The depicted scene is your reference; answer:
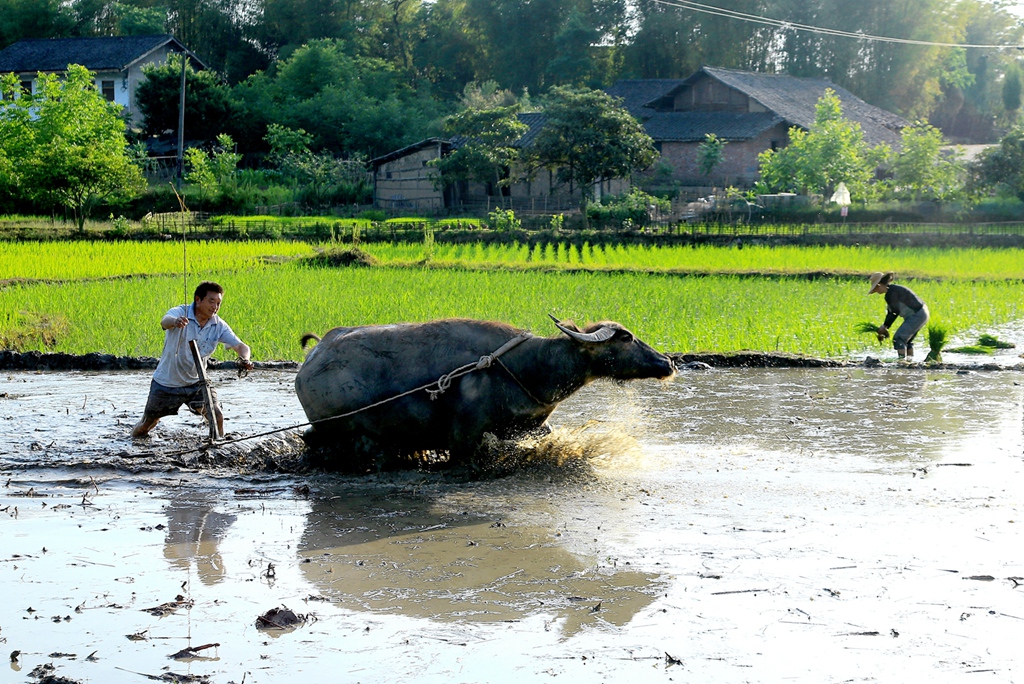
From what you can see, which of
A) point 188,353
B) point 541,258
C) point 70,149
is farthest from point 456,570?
point 70,149

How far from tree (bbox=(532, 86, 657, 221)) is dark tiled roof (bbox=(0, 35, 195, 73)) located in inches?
702

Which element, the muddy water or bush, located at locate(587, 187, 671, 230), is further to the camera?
bush, located at locate(587, 187, 671, 230)

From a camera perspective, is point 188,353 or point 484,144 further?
point 484,144

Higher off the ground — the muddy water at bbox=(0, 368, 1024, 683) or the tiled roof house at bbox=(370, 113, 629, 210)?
the tiled roof house at bbox=(370, 113, 629, 210)

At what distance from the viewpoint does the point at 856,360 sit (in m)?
10.5

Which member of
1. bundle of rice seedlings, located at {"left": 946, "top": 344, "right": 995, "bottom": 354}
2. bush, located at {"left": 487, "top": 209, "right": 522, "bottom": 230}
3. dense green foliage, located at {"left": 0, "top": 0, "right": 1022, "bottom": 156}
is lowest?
bundle of rice seedlings, located at {"left": 946, "top": 344, "right": 995, "bottom": 354}

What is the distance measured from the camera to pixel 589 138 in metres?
28.7

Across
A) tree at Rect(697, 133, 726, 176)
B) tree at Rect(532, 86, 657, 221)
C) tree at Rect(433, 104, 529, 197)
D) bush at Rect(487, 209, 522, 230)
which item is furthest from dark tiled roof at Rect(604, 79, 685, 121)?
bush at Rect(487, 209, 522, 230)

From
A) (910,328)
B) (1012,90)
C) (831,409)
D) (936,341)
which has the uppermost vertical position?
(1012,90)

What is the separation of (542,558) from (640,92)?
36162 mm

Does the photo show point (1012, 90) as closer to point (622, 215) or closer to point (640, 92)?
point (640, 92)

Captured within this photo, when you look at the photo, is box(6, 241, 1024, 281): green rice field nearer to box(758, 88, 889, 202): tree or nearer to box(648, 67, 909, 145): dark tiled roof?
box(758, 88, 889, 202): tree

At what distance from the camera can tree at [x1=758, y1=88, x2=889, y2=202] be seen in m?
28.8

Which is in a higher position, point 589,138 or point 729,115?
point 729,115
